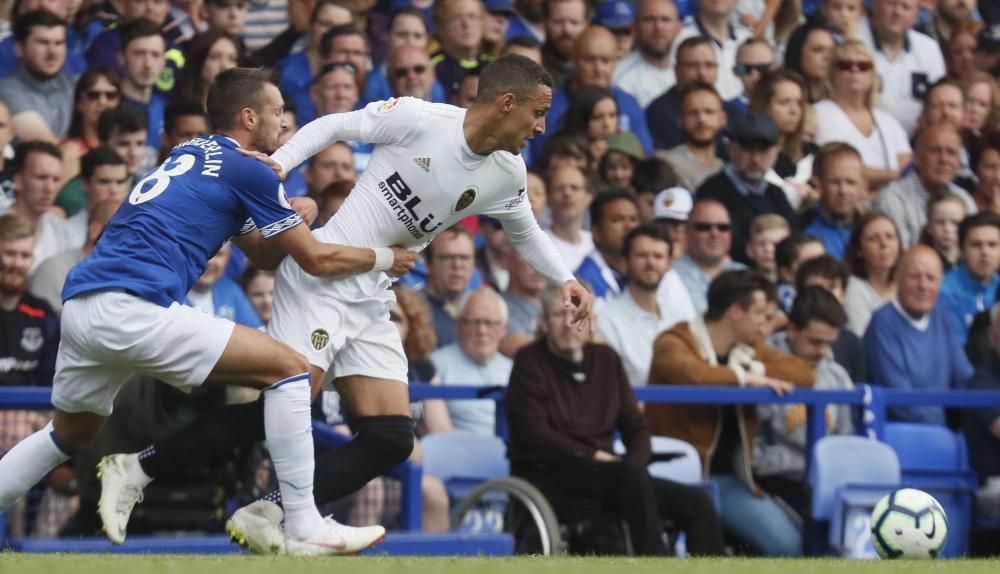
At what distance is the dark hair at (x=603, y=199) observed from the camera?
1155 cm

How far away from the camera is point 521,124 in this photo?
7258mm

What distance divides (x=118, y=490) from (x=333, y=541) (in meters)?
0.90

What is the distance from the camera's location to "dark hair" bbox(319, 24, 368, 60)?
11742 millimetres

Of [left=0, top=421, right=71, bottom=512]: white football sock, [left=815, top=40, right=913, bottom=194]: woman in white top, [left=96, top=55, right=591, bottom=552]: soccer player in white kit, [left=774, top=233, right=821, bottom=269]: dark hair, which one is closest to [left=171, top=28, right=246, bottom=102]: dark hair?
[left=774, top=233, right=821, bottom=269]: dark hair

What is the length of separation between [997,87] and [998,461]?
5.23 metres

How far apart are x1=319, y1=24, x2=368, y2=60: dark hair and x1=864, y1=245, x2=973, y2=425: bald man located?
12.6 feet

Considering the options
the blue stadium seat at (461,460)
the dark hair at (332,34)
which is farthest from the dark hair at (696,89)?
the blue stadium seat at (461,460)

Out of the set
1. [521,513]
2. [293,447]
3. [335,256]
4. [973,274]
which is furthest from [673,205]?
[293,447]

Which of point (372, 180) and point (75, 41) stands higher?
point (75, 41)

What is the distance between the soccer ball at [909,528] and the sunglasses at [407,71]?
498 cm

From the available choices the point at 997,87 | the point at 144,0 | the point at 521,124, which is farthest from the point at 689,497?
the point at 997,87

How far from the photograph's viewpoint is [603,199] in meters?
11.6

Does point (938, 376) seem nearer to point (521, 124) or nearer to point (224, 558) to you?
point (521, 124)

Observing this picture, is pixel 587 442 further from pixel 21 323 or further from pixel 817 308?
pixel 21 323
